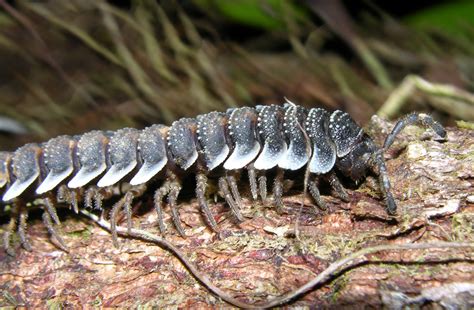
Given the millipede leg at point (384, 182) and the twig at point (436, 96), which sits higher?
the twig at point (436, 96)

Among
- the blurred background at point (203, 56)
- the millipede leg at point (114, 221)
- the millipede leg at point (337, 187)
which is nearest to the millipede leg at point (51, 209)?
the millipede leg at point (114, 221)

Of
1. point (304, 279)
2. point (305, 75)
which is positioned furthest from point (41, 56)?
point (304, 279)

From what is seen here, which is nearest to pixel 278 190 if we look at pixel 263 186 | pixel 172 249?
pixel 263 186

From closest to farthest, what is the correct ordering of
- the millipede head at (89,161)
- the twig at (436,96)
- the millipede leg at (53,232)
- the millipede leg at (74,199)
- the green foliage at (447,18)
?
the millipede leg at (53,232)
the millipede head at (89,161)
the millipede leg at (74,199)
the twig at (436,96)
the green foliage at (447,18)

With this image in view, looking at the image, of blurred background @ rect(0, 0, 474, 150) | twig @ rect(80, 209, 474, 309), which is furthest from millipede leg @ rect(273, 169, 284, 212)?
blurred background @ rect(0, 0, 474, 150)

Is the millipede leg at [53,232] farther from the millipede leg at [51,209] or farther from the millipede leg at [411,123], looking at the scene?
the millipede leg at [411,123]

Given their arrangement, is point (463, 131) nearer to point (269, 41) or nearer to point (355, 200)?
point (355, 200)

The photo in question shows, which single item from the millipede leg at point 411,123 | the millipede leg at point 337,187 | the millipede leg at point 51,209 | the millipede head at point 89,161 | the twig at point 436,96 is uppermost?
the twig at point 436,96
